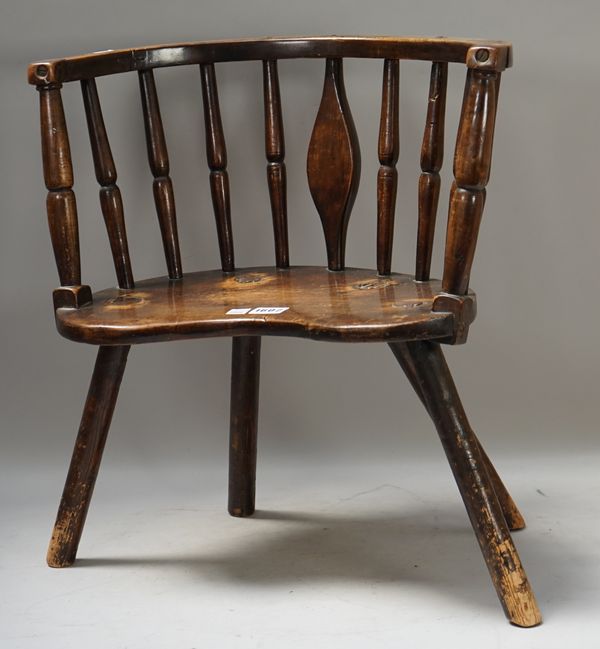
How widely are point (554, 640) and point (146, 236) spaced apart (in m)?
1.00

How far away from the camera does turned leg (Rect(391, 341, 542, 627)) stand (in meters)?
1.66

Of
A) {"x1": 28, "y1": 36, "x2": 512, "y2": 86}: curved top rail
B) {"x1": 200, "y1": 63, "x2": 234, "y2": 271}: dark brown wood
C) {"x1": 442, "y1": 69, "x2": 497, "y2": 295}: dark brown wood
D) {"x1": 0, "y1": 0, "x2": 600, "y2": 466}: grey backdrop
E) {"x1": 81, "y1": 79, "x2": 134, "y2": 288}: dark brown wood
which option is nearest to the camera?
{"x1": 442, "y1": 69, "x2": 497, "y2": 295}: dark brown wood

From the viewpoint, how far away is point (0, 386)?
2299 millimetres

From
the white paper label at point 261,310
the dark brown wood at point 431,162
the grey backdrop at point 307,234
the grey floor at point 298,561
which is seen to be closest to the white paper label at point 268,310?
the white paper label at point 261,310

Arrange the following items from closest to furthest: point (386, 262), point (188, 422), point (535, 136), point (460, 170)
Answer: point (460, 170)
point (386, 262)
point (535, 136)
point (188, 422)

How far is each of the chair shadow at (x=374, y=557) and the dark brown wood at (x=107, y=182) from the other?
1.41 ft

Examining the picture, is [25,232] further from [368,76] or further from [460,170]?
[460,170]

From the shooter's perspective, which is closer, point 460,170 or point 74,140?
point 460,170

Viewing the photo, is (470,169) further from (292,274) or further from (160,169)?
(160,169)

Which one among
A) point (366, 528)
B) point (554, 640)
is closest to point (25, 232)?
point (366, 528)

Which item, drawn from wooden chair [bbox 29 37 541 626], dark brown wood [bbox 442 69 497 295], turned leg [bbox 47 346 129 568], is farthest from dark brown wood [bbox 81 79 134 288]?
dark brown wood [bbox 442 69 497 295]

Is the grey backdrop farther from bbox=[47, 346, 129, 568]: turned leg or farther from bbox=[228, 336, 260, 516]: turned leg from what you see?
bbox=[47, 346, 129, 568]: turned leg

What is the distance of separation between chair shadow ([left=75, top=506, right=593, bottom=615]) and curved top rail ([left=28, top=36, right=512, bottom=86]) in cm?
70

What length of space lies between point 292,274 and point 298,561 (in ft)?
1.40
